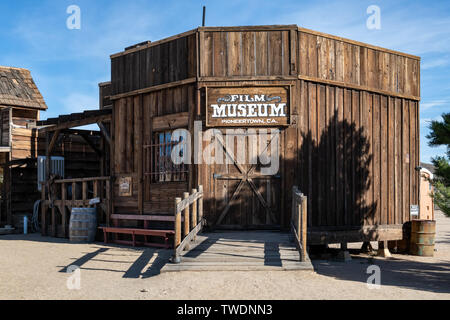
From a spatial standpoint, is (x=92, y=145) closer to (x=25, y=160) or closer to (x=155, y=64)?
(x=25, y=160)

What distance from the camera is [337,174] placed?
12.4 metres

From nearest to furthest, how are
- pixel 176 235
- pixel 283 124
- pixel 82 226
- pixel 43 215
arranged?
pixel 176 235 → pixel 283 124 → pixel 82 226 → pixel 43 215

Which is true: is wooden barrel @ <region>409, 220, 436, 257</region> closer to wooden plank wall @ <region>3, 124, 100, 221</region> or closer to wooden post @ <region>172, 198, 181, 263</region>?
wooden post @ <region>172, 198, 181, 263</region>

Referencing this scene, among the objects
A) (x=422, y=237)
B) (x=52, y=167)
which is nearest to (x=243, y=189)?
(x=422, y=237)

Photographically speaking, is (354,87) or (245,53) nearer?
(245,53)

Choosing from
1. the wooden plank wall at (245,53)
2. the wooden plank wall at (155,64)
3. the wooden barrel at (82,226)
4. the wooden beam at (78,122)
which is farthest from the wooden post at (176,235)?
the wooden beam at (78,122)

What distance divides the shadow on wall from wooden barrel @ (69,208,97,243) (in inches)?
241

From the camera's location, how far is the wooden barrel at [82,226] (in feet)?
45.2

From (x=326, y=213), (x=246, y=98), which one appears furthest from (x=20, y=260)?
(x=326, y=213)

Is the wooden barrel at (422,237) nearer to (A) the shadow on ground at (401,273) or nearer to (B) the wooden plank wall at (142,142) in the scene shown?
(A) the shadow on ground at (401,273)

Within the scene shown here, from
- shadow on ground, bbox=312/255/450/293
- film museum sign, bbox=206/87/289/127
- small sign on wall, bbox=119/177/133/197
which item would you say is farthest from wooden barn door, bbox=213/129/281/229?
small sign on wall, bbox=119/177/133/197

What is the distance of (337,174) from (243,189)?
99.9 inches
